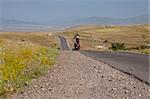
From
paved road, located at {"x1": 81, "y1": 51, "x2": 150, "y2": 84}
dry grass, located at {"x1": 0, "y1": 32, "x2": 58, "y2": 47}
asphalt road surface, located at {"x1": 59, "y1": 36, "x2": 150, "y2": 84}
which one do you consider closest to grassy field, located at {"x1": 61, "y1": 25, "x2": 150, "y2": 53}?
dry grass, located at {"x1": 0, "y1": 32, "x2": 58, "y2": 47}

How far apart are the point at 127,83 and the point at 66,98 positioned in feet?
10.4

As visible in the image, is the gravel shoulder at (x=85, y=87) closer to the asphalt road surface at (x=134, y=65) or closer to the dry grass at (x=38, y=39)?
the asphalt road surface at (x=134, y=65)

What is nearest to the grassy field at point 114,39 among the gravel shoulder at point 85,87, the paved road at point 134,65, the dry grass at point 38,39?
the dry grass at point 38,39

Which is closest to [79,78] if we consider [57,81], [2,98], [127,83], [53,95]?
[57,81]

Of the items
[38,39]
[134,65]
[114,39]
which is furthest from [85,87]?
[114,39]

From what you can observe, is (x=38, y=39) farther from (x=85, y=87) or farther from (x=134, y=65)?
(x=85, y=87)

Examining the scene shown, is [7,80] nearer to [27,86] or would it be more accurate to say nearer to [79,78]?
[27,86]

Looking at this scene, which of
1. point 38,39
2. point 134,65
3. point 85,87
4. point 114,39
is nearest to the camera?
point 85,87

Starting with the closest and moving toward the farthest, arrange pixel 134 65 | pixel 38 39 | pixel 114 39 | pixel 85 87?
pixel 85 87 < pixel 134 65 < pixel 38 39 < pixel 114 39

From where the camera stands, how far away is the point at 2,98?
11.3 m

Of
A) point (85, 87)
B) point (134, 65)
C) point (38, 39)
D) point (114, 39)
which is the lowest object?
point (114, 39)

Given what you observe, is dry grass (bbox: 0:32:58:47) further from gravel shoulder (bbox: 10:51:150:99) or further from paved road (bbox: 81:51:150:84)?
gravel shoulder (bbox: 10:51:150:99)

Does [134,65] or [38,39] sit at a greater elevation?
[134,65]

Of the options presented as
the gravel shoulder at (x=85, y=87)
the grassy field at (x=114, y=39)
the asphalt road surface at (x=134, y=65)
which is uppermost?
the gravel shoulder at (x=85, y=87)
